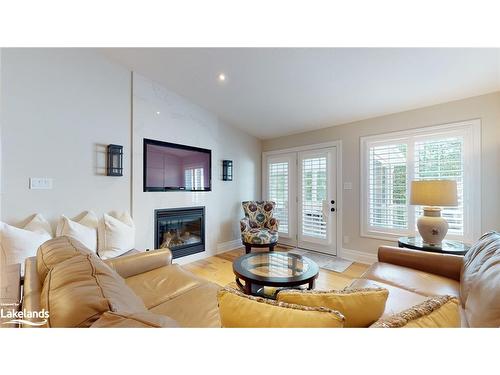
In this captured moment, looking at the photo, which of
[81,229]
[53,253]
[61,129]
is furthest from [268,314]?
[61,129]

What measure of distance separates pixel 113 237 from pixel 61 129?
49.9 inches

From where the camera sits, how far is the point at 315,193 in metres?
3.82

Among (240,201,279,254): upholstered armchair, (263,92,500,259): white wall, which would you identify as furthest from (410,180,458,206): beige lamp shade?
(240,201,279,254): upholstered armchair

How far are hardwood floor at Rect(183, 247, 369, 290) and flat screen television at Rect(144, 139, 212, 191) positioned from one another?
118cm

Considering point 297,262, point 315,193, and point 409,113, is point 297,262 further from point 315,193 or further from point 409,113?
point 409,113

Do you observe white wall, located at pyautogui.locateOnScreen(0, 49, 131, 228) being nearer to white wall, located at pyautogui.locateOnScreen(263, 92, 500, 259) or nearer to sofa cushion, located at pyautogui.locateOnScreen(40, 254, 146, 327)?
sofa cushion, located at pyautogui.locateOnScreen(40, 254, 146, 327)

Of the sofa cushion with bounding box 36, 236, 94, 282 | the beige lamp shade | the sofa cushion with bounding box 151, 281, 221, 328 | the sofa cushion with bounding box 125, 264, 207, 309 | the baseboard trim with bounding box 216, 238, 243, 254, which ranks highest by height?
the beige lamp shade

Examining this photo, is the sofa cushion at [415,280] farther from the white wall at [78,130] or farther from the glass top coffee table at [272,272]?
the white wall at [78,130]

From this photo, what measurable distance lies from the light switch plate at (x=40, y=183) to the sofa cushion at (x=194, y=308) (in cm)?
189

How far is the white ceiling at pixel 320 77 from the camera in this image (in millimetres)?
2016

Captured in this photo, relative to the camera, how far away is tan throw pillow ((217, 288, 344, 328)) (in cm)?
61

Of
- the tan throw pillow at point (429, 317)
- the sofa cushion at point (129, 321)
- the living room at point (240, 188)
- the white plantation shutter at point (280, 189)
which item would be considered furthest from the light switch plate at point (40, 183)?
the white plantation shutter at point (280, 189)
